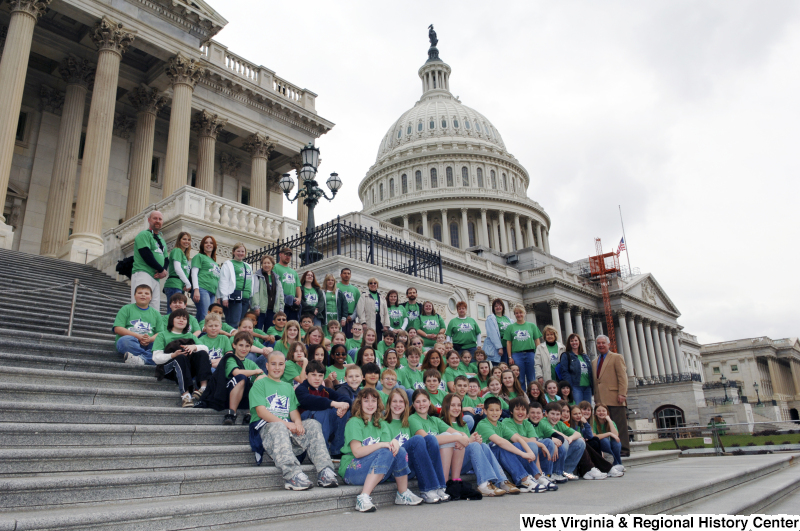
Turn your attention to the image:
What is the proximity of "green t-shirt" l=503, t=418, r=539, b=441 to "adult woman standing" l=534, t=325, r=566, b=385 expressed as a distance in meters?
3.48

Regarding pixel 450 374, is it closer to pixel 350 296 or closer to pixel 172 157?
pixel 350 296

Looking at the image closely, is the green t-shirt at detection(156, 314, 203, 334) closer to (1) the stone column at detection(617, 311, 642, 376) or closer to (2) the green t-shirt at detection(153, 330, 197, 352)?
(2) the green t-shirt at detection(153, 330, 197, 352)

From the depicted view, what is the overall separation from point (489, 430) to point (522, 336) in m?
4.39

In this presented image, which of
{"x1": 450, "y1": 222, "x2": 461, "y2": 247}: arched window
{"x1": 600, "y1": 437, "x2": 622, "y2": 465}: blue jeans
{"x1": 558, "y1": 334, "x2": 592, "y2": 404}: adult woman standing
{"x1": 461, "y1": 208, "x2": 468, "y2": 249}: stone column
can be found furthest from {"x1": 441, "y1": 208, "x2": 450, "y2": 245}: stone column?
{"x1": 600, "y1": 437, "x2": 622, "y2": 465}: blue jeans

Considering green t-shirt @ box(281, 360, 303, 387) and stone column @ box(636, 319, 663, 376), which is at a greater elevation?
stone column @ box(636, 319, 663, 376)

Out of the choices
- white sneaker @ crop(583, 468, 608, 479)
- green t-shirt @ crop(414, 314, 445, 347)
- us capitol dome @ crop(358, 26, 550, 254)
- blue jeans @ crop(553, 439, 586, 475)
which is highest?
us capitol dome @ crop(358, 26, 550, 254)

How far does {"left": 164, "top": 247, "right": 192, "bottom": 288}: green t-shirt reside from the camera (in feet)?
31.5

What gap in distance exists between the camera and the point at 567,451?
8258 mm

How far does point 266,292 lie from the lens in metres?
10.7

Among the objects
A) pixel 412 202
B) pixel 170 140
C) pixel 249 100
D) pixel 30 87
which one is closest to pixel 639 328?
pixel 412 202

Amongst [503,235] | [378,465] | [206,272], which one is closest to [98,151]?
[206,272]

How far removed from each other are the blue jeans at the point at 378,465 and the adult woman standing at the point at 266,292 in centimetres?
507

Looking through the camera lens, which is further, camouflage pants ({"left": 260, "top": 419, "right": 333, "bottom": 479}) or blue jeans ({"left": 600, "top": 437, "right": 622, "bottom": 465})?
blue jeans ({"left": 600, "top": 437, "right": 622, "bottom": 465})

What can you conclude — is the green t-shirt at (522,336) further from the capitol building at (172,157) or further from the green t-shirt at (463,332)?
the capitol building at (172,157)
